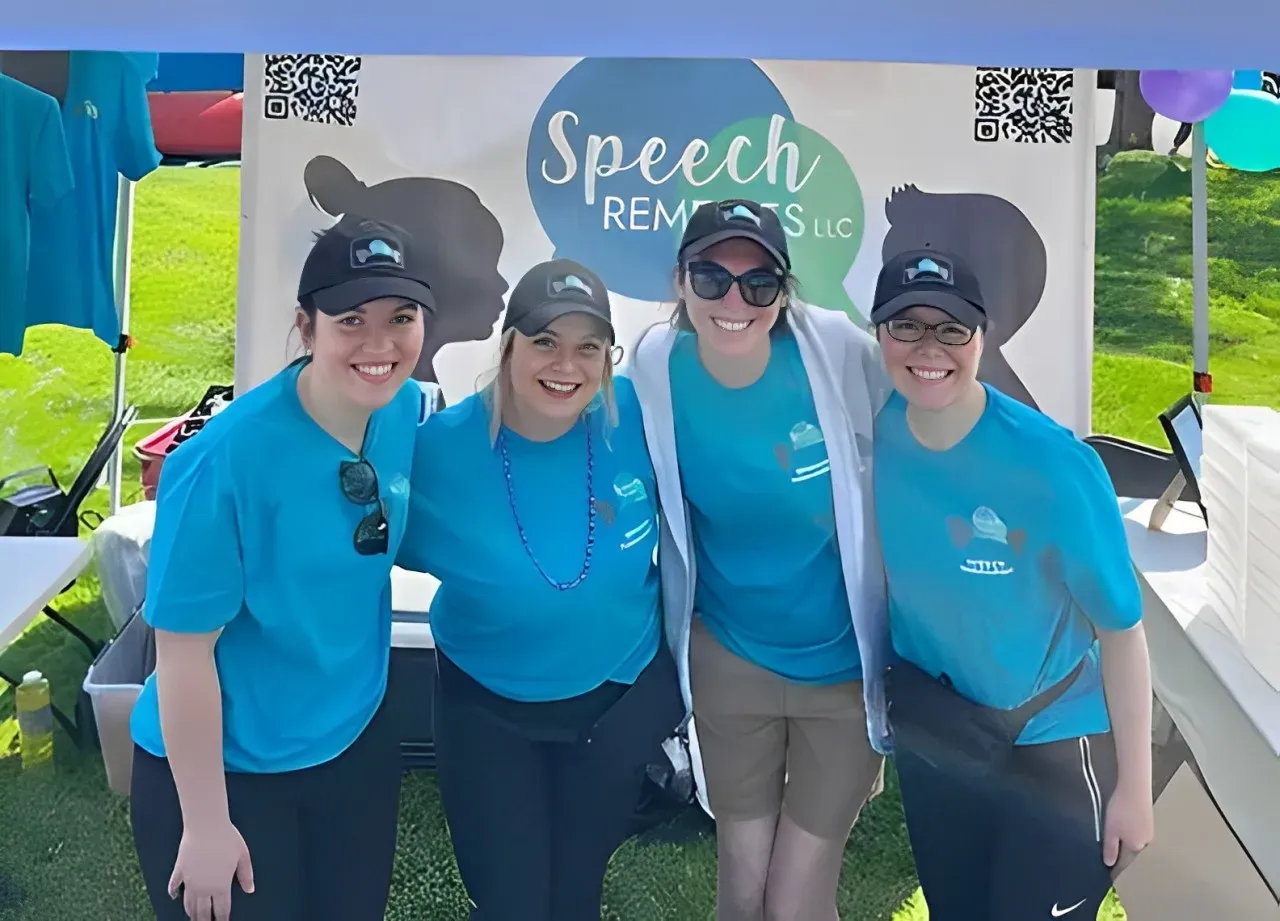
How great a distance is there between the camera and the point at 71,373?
5.30ft

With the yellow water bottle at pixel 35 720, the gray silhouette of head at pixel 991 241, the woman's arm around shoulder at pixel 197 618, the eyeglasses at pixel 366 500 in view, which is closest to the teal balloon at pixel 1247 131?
the gray silhouette of head at pixel 991 241

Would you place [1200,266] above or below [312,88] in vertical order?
below

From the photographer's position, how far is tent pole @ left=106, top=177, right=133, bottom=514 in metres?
1.56

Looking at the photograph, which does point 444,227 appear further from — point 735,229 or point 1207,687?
point 1207,687

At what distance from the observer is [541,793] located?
1.57m

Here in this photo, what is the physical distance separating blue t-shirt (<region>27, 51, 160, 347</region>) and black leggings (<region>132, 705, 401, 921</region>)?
2.11ft

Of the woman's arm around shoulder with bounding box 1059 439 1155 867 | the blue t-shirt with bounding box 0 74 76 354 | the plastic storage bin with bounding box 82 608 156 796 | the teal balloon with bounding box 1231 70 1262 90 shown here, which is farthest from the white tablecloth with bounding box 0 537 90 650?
the teal balloon with bounding box 1231 70 1262 90

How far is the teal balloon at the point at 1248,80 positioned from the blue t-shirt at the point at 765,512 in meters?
0.70

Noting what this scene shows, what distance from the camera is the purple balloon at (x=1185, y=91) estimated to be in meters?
1.46

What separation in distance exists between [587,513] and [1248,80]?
106cm

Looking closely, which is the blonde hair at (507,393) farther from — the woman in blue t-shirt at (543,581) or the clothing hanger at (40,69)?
the clothing hanger at (40,69)

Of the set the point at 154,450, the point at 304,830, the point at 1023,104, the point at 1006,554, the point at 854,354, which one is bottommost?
the point at 304,830

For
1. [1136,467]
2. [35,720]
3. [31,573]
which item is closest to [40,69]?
[31,573]

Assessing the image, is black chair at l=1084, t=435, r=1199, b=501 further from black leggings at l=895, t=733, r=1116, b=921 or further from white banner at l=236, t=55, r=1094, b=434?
black leggings at l=895, t=733, r=1116, b=921
